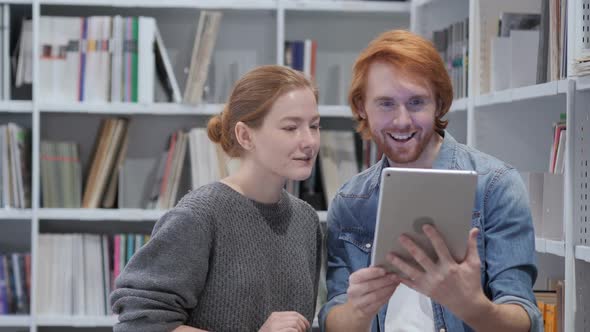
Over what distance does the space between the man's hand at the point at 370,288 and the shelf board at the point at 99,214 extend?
196 centimetres

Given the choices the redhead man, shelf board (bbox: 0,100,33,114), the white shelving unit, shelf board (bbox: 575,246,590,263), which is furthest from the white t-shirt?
shelf board (bbox: 0,100,33,114)

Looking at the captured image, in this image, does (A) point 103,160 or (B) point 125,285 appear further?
(A) point 103,160

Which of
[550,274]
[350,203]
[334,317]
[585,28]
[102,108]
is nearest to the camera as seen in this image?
[334,317]

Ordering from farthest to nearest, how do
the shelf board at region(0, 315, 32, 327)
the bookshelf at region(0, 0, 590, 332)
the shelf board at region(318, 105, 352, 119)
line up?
the shelf board at region(318, 105, 352, 119) < the shelf board at region(0, 315, 32, 327) < the bookshelf at region(0, 0, 590, 332)

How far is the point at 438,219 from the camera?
131 centimetres

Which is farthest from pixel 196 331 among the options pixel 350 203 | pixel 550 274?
pixel 550 274

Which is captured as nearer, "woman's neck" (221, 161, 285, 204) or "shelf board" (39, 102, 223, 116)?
"woman's neck" (221, 161, 285, 204)

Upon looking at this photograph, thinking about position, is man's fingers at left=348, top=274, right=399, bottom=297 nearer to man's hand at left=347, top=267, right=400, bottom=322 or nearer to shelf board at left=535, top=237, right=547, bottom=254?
Answer: man's hand at left=347, top=267, right=400, bottom=322

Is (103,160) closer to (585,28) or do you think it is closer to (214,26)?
(214,26)

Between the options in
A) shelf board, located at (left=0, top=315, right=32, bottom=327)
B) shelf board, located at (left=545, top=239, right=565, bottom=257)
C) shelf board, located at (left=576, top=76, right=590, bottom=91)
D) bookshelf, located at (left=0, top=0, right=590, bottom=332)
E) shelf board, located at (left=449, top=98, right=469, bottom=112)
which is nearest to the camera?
shelf board, located at (left=576, top=76, right=590, bottom=91)

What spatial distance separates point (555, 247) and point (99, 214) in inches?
69.9

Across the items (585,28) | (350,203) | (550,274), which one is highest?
(585,28)

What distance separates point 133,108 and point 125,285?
1.91m

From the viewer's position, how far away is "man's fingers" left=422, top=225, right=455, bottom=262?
51.6 inches
